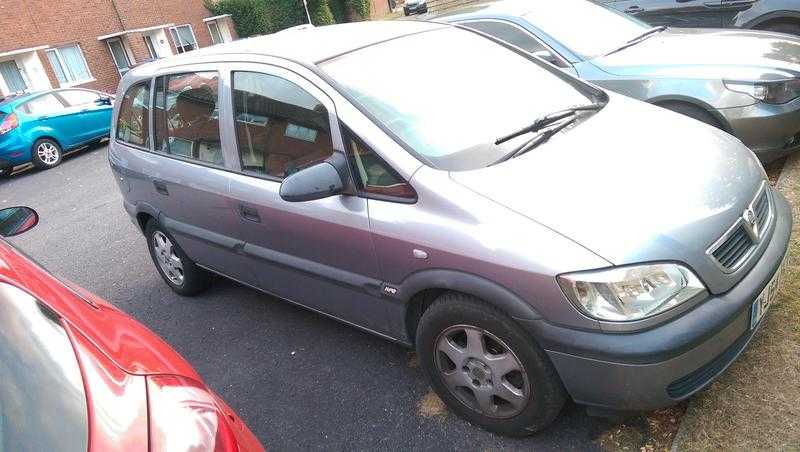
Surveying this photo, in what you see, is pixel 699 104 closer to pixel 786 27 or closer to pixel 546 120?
pixel 546 120

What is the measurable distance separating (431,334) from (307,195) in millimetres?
834

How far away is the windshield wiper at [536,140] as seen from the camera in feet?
8.22

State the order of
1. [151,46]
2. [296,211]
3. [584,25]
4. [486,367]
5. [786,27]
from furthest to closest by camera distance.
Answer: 1. [151,46]
2. [786,27]
3. [584,25]
4. [296,211]
5. [486,367]

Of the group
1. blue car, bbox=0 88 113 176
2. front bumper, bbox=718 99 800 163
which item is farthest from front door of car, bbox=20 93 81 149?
front bumper, bbox=718 99 800 163

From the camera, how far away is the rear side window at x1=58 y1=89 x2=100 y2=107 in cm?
1217

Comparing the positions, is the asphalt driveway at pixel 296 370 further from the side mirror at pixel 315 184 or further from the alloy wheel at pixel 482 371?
the side mirror at pixel 315 184

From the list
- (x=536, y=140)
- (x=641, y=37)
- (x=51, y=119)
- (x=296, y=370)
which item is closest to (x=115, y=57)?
(x=51, y=119)

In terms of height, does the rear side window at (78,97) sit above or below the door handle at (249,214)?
below

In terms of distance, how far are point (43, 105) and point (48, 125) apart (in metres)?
0.47

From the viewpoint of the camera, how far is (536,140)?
8.55ft

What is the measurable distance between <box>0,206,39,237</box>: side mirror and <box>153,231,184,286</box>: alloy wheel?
1237mm

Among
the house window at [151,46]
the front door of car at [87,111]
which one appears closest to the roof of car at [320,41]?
the front door of car at [87,111]

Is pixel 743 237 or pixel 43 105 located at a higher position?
pixel 743 237

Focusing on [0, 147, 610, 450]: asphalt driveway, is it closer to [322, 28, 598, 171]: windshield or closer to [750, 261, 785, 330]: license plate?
[750, 261, 785, 330]: license plate
